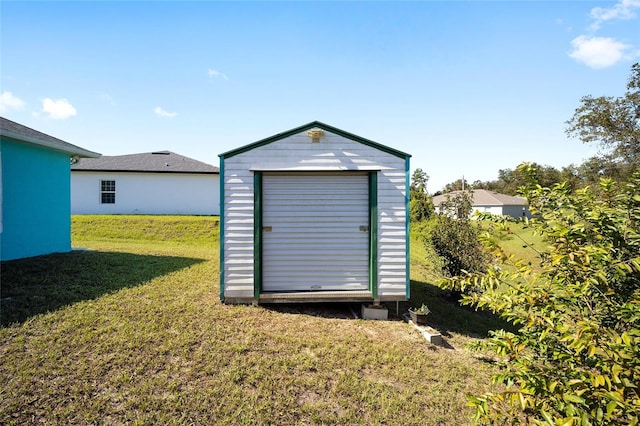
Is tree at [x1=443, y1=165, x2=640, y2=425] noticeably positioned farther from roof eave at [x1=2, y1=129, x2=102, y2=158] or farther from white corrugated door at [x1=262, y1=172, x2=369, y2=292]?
roof eave at [x1=2, y1=129, x2=102, y2=158]

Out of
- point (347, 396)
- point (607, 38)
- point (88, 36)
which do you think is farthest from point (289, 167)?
point (607, 38)

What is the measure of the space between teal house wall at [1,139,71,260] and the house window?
1081 cm

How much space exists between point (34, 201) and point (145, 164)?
41.3 feet

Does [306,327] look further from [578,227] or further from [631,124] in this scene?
[631,124]

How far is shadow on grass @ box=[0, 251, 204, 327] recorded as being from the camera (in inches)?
182

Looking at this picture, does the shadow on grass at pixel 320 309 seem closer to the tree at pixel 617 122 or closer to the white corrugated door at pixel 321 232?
the white corrugated door at pixel 321 232

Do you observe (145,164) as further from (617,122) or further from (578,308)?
(617,122)

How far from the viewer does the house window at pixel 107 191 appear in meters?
18.4

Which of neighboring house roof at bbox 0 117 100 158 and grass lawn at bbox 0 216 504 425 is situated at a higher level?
neighboring house roof at bbox 0 117 100 158

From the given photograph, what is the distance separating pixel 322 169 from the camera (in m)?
5.36

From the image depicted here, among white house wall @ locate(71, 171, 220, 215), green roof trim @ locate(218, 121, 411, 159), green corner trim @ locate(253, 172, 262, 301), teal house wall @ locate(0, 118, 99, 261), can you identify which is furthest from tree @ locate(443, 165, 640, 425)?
white house wall @ locate(71, 171, 220, 215)

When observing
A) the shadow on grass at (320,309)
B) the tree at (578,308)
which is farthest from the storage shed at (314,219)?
the tree at (578,308)

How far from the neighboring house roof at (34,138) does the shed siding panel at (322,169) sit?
18.7 feet

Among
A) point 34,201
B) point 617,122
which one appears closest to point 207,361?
point 34,201
